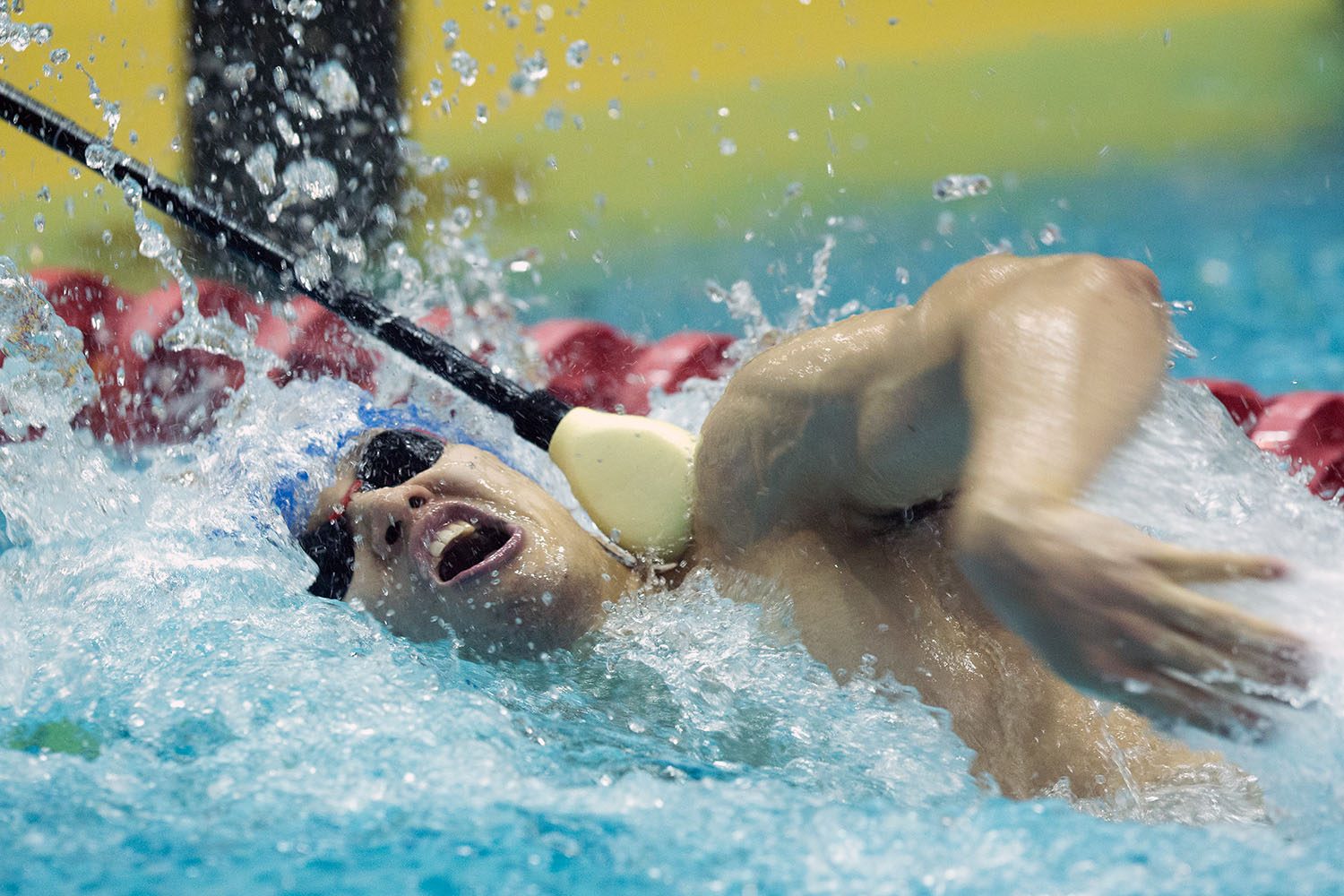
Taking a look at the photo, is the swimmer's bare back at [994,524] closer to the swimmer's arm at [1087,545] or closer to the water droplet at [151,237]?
the swimmer's arm at [1087,545]

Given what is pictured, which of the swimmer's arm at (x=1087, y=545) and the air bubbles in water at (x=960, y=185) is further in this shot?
the air bubbles in water at (x=960, y=185)

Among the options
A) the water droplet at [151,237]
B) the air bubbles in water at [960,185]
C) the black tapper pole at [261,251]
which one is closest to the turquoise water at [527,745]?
the black tapper pole at [261,251]

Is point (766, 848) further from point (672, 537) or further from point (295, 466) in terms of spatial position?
point (295, 466)

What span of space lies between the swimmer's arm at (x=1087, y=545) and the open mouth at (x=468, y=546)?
0.47 m

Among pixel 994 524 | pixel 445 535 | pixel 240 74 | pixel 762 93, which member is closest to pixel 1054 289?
pixel 994 524

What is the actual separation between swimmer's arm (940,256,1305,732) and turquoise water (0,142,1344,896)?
3cm

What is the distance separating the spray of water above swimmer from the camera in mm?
1071

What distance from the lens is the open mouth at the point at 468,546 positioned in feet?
3.32

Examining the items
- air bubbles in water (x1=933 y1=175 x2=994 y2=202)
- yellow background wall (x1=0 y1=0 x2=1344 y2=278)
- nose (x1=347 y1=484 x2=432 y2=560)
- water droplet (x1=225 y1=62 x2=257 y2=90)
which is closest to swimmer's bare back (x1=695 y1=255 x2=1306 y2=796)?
nose (x1=347 y1=484 x2=432 y2=560)

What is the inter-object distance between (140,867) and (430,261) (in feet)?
13.9

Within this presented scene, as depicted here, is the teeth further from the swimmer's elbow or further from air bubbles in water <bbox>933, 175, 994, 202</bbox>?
air bubbles in water <bbox>933, 175, 994, 202</bbox>

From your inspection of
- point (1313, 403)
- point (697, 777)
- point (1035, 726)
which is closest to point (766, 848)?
point (697, 777)

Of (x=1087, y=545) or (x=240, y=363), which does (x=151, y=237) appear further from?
(x=1087, y=545)

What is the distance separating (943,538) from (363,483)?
1.82ft
